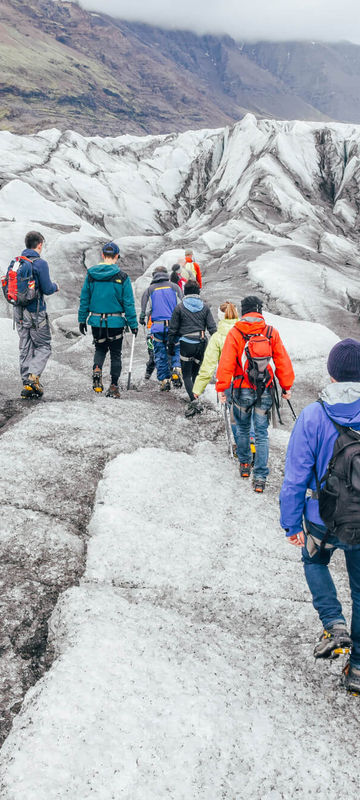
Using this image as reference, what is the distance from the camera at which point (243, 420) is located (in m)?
8.19

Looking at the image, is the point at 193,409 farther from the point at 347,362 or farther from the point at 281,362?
the point at 347,362

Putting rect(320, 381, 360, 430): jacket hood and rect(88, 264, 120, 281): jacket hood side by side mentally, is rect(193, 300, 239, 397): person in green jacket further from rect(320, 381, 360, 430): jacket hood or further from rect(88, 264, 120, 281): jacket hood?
rect(320, 381, 360, 430): jacket hood

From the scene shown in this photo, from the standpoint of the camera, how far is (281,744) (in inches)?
155

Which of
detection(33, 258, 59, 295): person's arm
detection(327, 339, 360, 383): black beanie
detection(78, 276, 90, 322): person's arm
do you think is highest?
detection(327, 339, 360, 383): black beanie

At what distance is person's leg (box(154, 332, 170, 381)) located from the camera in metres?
12.0

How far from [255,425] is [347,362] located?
415cm

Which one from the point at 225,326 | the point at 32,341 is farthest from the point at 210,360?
the point at 32,341

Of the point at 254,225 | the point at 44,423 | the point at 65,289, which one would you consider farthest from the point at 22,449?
the point at 254,225

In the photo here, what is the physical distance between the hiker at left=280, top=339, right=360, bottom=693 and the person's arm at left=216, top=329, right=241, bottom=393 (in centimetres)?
338

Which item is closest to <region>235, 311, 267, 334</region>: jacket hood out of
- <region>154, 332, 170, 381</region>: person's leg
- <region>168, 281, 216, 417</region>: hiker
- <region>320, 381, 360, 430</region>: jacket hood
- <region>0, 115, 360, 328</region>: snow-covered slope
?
<region>168, 281, 216, 417</region>: hiker

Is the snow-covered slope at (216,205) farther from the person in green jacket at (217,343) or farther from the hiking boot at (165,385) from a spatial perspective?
the person in green jacket at (217,343)

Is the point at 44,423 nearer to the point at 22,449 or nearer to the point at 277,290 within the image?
the point at 22,449

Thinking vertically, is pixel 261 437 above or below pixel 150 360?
above

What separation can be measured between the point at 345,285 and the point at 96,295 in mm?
19280
